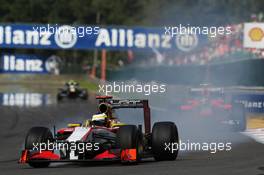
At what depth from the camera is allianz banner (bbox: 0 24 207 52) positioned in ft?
162

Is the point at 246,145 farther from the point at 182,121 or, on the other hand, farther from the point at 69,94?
the point at 69,94

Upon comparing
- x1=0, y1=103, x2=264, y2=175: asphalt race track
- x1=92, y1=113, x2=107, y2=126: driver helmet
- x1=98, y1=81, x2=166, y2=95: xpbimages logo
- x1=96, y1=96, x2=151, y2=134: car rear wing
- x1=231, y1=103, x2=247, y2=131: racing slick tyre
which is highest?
x1=98, y1=81, x2=166, y2=95: xpbimages logo

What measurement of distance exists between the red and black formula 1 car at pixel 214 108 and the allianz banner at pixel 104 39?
87.1ft

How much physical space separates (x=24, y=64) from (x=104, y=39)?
1347cm

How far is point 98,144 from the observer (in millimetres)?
11961

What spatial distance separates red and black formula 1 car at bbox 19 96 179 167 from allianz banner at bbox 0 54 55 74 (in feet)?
156

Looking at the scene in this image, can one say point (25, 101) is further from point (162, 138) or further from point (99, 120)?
point (162, 138)

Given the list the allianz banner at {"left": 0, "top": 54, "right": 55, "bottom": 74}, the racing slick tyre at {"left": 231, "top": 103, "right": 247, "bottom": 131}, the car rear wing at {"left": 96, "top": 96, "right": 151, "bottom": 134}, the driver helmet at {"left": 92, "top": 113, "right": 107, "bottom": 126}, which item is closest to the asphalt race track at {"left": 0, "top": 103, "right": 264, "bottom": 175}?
the car rear wing at {"left": 96, "top": 96, "right": 151, "bottom": 134}

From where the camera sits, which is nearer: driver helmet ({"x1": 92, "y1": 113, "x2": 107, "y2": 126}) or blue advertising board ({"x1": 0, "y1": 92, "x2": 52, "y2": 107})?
driver helmet ({"x1": 92, "y1": 113, "x2": 107, "y2": 126})

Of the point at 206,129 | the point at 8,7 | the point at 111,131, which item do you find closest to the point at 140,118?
the point at 206,129

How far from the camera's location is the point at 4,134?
21.0 metres

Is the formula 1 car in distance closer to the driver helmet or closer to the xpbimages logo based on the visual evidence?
the xpbimages logo

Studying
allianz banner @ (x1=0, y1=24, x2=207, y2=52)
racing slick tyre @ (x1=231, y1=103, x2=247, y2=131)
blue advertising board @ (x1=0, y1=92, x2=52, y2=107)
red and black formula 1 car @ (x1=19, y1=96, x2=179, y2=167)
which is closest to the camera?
red and black formula 1 car @ (x1=19, y1=96, x2=179, y2=167)

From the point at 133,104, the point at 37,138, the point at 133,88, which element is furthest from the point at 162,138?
the point at 133,88
